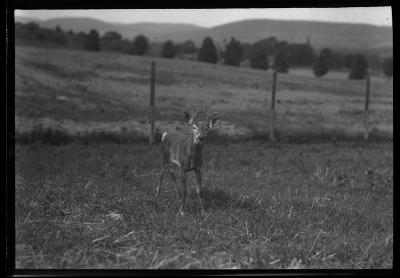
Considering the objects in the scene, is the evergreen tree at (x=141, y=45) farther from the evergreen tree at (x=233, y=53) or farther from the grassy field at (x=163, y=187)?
the evergreen tree at (x=233, y=53)

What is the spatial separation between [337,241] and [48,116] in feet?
18.3

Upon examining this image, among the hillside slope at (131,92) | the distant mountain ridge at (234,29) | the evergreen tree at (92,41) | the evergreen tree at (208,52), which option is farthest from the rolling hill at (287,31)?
the evergreen tree at (92,41)

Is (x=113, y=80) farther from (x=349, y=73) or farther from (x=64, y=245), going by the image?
(x=349, y=73)

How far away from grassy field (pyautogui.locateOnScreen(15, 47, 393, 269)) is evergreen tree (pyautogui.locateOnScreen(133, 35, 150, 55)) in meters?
0.77

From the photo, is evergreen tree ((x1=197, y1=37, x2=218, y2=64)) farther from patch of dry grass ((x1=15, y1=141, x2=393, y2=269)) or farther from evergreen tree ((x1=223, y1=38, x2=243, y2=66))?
patch of dry grass ((x1=15, y1=141, x2=393, y2=269))

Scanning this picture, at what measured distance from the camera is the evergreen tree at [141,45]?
8.66 m

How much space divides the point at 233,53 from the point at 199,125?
2701 millimetres

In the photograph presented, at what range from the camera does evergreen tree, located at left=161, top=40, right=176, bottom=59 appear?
903 cm

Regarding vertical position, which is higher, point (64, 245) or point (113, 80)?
point (113, 80)

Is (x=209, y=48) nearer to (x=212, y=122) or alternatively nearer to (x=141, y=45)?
(x=141, y=45)

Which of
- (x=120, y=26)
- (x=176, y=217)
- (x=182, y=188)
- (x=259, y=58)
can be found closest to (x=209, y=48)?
(x=120, y=26)

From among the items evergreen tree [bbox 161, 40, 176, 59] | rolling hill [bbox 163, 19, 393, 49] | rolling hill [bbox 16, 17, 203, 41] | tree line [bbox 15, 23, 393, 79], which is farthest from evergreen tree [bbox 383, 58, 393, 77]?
rolling hill [bbox 16, 17, 203, 41]
